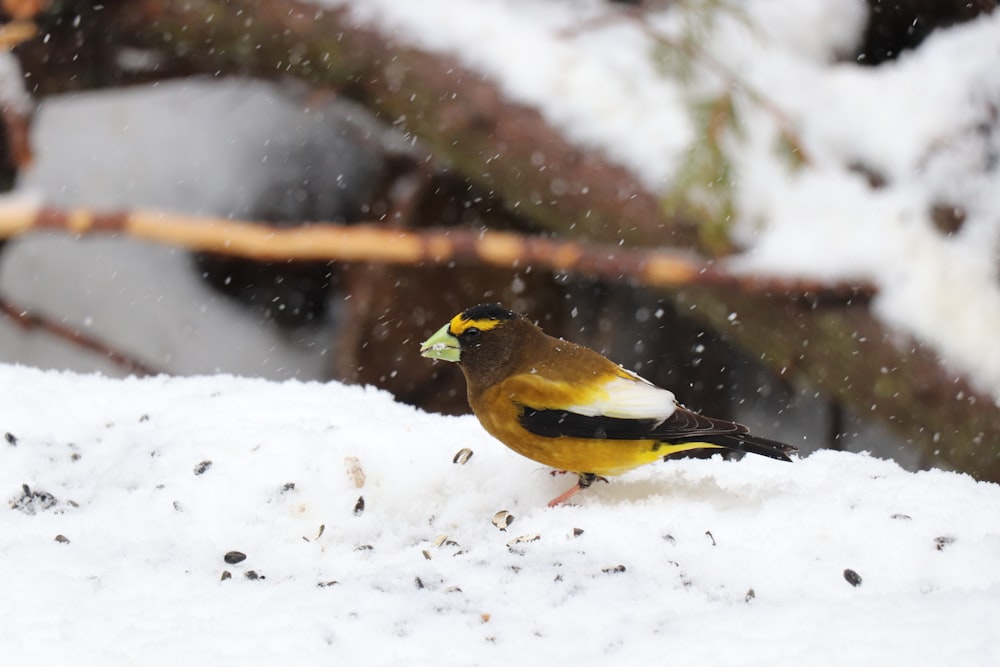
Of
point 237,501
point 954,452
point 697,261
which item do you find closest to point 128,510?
point 237,501

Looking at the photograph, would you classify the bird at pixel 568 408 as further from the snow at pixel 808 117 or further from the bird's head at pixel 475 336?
the snow at pixel 808 117

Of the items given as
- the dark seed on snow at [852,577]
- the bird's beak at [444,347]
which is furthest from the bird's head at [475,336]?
the dark seed on snow at [852,577]

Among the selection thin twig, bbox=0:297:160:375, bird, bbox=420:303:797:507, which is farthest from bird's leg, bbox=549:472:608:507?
thin twig, bbox=0:297:160:375

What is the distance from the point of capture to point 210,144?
516 centimetres

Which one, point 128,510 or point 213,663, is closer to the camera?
point 213,663

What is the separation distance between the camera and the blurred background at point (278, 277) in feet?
16.1

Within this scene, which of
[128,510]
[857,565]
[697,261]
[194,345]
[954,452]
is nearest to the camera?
[857,565]

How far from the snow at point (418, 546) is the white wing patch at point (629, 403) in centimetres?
19

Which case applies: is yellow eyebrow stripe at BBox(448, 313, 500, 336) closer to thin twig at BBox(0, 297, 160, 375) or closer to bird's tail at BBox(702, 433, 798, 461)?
bird's tail at BBox(702, 433, 798, 461)

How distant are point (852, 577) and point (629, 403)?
2.17 ft

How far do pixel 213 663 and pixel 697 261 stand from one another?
106 inches

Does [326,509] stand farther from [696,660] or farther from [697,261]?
[697,261]

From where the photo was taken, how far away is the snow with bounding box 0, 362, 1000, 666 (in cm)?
166

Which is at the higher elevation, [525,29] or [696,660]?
[525,29]
